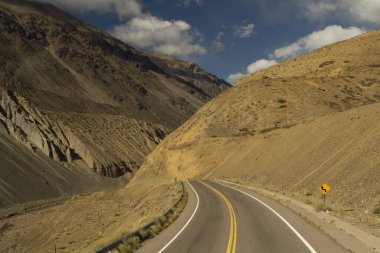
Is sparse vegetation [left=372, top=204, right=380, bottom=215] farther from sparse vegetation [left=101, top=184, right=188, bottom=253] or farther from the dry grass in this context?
the dry grass

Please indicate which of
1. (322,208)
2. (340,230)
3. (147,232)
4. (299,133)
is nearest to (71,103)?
(299,133)

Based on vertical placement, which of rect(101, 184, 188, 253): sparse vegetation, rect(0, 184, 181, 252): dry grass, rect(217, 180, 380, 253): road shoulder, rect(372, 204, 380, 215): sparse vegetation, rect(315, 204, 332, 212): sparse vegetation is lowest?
rect(0, 184, 181, 252): dry grass

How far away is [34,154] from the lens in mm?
101750

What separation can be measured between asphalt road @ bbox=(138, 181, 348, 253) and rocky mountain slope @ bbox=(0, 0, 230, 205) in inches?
2996

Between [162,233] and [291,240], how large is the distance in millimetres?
5712

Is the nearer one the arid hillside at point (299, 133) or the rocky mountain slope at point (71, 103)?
the arid hillside at point (299, 133)

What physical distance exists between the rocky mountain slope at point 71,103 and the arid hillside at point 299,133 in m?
41.9

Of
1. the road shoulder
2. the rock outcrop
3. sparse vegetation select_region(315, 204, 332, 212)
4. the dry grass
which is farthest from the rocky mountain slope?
sparse vegetation select_region(315, 204, 332, 212)

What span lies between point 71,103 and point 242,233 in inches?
5257

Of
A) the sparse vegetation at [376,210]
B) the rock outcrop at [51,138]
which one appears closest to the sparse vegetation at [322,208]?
the sparse vegetation at [376,210]

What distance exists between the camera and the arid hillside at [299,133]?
2739cm

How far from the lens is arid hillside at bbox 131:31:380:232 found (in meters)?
27.4

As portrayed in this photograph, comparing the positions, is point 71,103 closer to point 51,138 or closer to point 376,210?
point 51,138

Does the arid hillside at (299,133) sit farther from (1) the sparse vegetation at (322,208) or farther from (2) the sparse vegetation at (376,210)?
(1) the sparse vegetation at (322,208)
